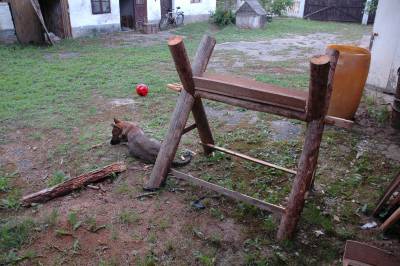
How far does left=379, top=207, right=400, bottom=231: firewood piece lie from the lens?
2.70 metres

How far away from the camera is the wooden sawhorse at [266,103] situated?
250cm

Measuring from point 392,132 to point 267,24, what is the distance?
45.8 ft

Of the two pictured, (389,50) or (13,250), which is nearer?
(13,250)

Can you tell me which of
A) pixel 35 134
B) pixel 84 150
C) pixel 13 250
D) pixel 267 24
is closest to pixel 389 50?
pixel 84 150

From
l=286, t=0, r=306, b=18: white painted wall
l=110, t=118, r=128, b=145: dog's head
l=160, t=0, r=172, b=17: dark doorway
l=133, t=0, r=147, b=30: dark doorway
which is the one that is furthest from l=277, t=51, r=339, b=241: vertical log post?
l=286, t=0, r=306, b=18: white painted wall

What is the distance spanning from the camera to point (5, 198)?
3.28 meters

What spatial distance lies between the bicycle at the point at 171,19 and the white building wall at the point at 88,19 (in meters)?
2.45

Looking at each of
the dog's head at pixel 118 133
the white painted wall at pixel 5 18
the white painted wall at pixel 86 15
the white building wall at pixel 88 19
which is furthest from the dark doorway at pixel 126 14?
the dog's head at pixel 118 133

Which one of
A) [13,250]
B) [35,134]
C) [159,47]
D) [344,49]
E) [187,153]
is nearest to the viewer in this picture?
[13,250]

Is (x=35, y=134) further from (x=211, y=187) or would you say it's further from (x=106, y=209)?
(x=211, y=187)

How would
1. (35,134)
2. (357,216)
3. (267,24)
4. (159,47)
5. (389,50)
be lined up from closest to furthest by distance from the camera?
(357,216), (35,134), (389,50), (159,47), (267,24)

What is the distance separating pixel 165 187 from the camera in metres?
3.48

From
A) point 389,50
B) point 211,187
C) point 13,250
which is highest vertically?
point 389,50

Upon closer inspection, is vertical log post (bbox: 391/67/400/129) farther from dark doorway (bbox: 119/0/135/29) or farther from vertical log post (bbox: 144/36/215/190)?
dark doorway (bbox: 119/0/135/29)
